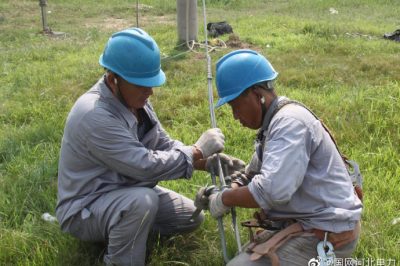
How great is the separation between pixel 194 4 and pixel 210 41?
0.77 metres

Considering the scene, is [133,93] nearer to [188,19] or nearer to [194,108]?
[194,108]

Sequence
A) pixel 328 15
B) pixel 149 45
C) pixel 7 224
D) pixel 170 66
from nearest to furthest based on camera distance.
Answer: pixel 149 45 < pixel 7 224 < pixel 170 66 < pixel 328 15

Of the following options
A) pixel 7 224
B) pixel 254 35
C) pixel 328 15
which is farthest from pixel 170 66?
pixel 328 15

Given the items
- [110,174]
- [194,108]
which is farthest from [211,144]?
[194,108]

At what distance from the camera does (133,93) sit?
2865mm

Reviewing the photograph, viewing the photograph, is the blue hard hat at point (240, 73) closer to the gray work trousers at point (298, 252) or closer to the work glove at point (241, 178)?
the work glove at point (241, 178)

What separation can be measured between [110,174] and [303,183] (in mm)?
1179

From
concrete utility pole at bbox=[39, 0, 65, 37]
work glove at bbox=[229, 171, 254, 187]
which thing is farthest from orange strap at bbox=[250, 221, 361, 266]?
concrete utility pole at bbox=[39, 0, 65, 37]

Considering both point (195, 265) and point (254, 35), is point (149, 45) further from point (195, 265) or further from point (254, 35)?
point (254, 35)

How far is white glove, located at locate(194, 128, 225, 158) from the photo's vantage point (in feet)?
9.98

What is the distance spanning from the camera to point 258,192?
2391mm

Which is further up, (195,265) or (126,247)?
(126,247)

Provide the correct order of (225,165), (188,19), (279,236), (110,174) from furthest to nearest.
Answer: (188,19) → (225,165) → (110,174) → (279,236)

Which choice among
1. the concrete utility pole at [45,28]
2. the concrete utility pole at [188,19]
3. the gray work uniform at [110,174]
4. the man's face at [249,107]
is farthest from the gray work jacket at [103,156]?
the concrete utility pole at [45,28]
